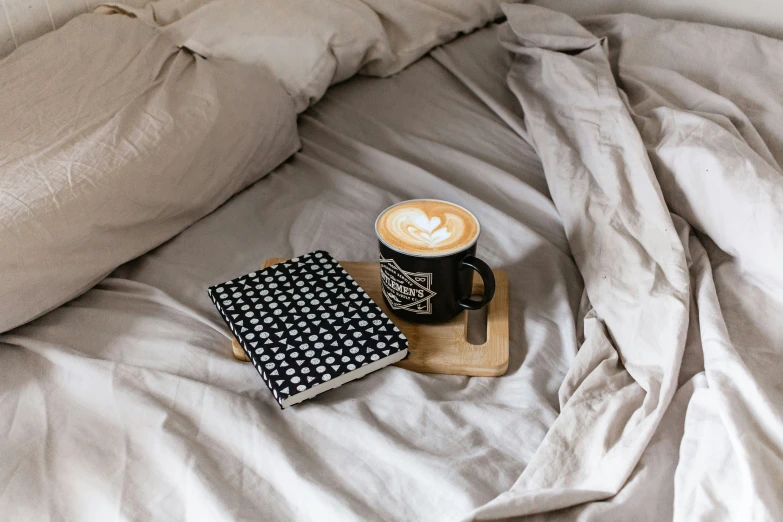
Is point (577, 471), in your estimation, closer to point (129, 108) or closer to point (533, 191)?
point (533, 191)

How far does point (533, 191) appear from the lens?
90cm

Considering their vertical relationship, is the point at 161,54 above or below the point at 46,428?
above

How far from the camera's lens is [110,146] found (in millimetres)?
750

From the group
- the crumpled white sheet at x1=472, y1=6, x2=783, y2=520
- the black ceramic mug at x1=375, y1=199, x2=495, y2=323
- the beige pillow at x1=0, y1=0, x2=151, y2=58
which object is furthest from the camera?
the beige pillow at x1=0, y1=0, x2=151, y2=58

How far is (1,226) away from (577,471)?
0.55 meters

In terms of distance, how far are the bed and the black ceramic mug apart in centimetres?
7

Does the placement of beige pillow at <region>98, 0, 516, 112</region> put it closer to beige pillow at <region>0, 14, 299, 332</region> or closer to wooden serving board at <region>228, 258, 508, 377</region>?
beige pillow at <region>0, 14, 299, 332</region>

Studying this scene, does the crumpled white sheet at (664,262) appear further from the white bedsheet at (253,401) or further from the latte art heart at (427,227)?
the latte art heart at (427,227)

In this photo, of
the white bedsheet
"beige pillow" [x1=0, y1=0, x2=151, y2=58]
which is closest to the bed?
the white bedsheet

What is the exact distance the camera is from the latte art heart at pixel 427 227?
66cm

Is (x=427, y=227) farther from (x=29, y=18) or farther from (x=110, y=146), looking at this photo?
(x=29, y=18)

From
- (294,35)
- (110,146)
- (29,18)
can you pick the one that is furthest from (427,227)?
(29,18)

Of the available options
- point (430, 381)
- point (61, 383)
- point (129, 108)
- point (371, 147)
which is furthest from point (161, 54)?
point (430, 381)

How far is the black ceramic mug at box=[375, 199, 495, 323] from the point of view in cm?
65
